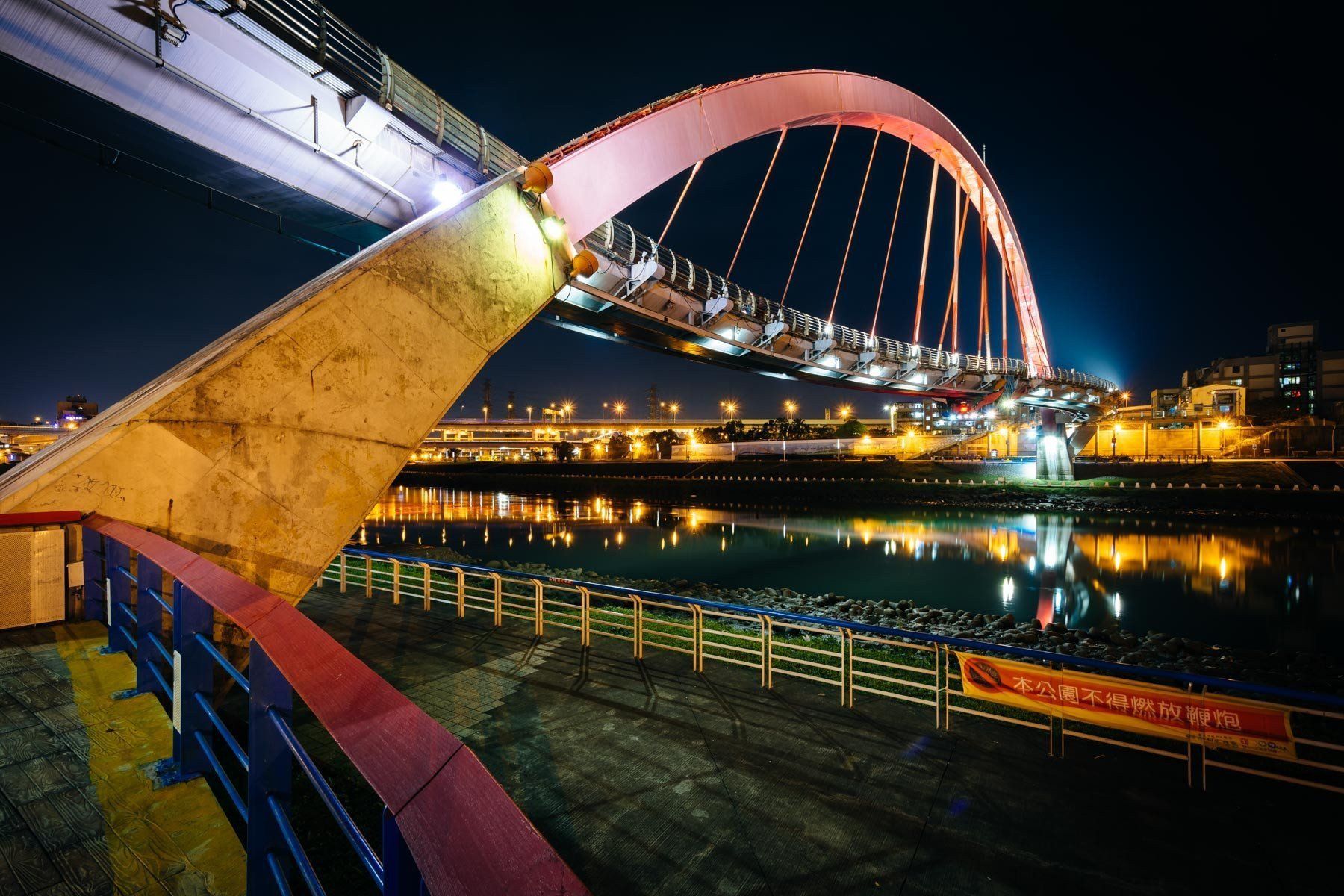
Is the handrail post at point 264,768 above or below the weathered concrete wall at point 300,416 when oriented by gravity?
below

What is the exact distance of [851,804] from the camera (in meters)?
4.11

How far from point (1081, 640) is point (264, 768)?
A: 15.6 m

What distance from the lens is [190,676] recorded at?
2574 mm

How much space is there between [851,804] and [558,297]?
11620 mm

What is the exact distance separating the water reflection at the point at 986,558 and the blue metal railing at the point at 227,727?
1898 cm

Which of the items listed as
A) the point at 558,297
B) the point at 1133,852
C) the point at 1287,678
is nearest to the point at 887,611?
the point at 1287,678

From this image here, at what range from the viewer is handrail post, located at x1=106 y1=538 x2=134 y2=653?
3744 mm

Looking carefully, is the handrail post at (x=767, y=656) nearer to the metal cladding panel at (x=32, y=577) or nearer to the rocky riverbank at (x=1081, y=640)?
the rocky riverbank at (x=1081, y=640)

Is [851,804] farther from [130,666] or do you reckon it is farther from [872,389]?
[872,389]

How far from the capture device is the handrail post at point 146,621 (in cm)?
314

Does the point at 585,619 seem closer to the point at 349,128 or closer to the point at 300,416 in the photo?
the point at 300,416

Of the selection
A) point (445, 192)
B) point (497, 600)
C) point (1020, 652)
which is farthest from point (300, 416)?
point (445, 192)

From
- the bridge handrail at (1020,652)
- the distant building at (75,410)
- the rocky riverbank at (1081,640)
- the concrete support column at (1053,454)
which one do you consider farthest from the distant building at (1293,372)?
the distant building at (75,410)

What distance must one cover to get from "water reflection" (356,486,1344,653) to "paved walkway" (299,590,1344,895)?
47.9ft
